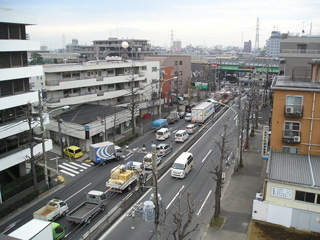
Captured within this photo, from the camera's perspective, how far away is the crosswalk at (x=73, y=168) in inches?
1164

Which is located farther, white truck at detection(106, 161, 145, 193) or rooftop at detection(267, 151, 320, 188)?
white truck at detection(106, 161, 145, 193)

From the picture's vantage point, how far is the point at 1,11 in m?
23.4

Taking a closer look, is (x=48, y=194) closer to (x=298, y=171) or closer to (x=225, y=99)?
(x=298, y=171)

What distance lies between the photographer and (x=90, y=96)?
42.1 metres

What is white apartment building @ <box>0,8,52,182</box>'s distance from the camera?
942 inches

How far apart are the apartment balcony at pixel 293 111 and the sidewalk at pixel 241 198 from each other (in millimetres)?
7044

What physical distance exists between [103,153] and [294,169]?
770 inches

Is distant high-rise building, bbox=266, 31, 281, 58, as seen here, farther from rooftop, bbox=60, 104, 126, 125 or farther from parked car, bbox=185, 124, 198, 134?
rooftop, bbox=60, 104, 126, 125

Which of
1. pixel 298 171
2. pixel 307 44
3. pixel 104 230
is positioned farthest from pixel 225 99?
pixel 104 230

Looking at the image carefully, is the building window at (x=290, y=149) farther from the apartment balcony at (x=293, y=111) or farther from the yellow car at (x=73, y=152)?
the yellow car at (x=73, y=152)

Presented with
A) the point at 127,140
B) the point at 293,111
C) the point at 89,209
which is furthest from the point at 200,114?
the point at 89,209

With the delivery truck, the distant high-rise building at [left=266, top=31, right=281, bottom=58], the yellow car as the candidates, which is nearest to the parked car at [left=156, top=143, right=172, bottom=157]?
the yellow car

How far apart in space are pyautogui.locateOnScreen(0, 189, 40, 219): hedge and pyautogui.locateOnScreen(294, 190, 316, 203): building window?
20488 millimetres

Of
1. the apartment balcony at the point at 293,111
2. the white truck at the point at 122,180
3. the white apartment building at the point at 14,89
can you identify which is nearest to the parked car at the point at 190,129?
the white truck at the point at 122,180
